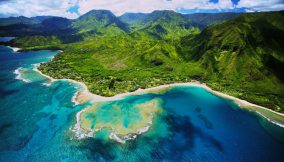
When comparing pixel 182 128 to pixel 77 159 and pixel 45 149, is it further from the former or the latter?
pixel 45 149

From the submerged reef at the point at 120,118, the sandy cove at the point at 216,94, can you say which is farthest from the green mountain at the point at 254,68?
the submerged reef at the point at 120,118

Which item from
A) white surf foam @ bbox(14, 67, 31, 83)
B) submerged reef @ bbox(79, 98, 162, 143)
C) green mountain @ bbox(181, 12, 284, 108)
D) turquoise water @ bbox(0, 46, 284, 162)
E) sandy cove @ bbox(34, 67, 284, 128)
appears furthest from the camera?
white surf foam @ bbox(14, 67, 31, 83)

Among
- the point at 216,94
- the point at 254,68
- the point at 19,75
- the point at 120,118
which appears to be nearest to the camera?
the point at 120,118

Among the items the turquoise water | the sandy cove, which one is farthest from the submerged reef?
the sandy cove

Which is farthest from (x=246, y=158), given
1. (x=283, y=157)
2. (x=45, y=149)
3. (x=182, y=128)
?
(x=45, y=149)

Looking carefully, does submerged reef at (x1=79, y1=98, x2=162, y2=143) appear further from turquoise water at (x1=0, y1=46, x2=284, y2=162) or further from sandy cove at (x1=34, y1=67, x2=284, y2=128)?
sandy cove at (x1=34, y1=67, x2=284, y2=128)

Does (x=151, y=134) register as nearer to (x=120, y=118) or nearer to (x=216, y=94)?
(x=120, y=118)

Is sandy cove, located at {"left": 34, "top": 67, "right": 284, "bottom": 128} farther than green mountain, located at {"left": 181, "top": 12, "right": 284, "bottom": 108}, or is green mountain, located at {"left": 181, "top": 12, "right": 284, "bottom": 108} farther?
green mountain, located at {"left": 181, "top": 12, "right": 284, "bottom": 108}

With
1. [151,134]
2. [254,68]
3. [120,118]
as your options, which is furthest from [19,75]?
[254,68]

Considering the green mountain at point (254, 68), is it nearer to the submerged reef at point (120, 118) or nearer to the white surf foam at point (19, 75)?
the submerged reef at point (120, 118)
